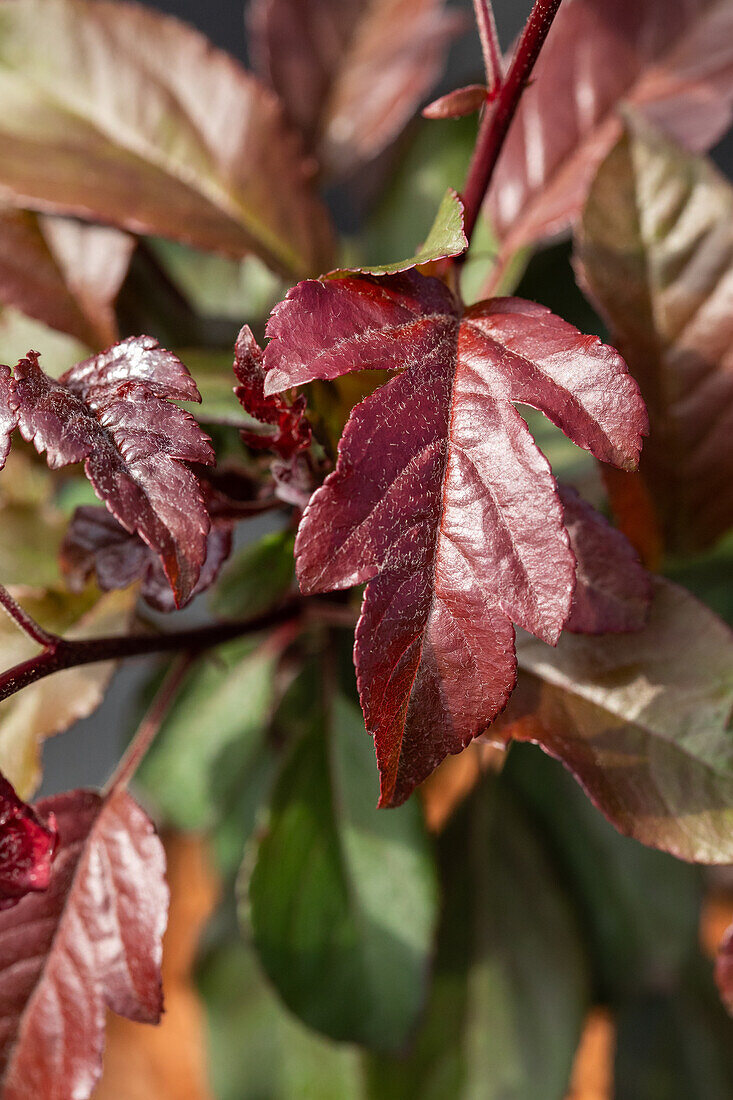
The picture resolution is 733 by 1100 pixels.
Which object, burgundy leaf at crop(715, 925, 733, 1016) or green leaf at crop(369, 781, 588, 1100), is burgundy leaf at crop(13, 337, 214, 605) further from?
green leaf at crop(369, 781, 588, 1100)

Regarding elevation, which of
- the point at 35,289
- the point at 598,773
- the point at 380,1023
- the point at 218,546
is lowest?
the point at 380,1023

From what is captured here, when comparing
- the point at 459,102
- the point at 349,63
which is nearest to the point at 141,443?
the point at 459,102

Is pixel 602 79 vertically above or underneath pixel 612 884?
above

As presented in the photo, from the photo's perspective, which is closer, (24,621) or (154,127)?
(24,621)

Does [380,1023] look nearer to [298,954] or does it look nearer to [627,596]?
[298,954]

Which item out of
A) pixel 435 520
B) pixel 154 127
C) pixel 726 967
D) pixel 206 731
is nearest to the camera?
pixel 435 520

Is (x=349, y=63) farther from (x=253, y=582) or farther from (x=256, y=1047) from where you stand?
(x=256, y=1047)

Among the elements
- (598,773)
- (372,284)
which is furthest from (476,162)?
(598,773)

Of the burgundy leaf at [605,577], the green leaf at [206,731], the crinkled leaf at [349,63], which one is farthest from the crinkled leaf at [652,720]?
the crinkled leaf at [349,63]
